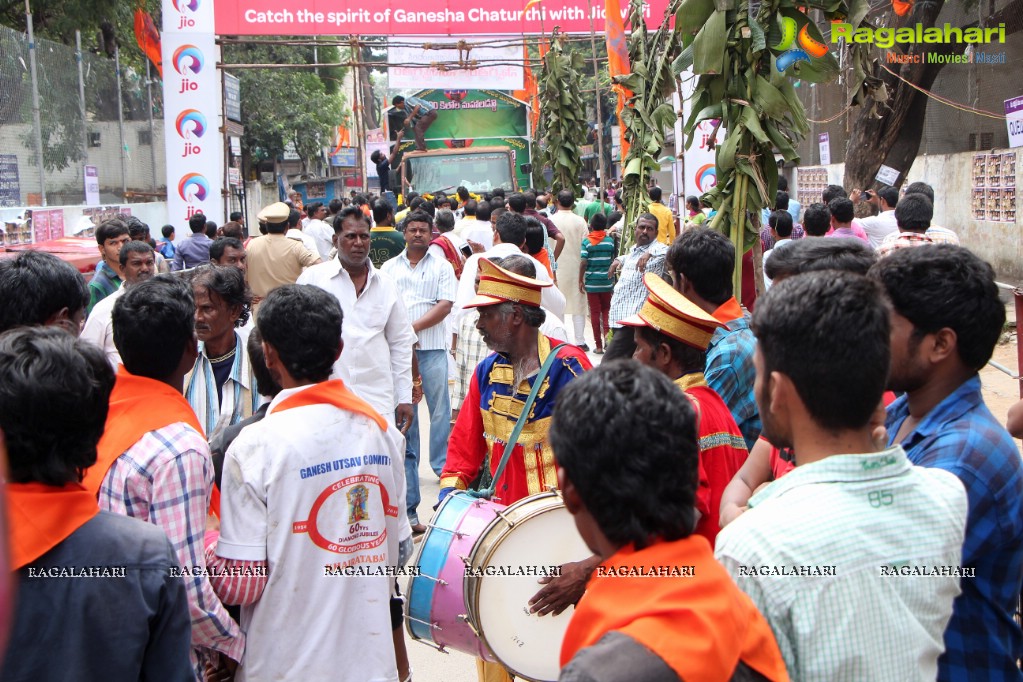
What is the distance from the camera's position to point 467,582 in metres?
2.97

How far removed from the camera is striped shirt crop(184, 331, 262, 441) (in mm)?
3977

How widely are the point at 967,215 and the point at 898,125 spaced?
1.65 m

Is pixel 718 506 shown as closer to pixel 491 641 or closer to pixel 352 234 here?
pixel 491 641

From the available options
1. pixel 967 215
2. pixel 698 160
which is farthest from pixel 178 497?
pixel 967 215

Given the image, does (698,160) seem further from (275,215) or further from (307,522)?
(307,522)

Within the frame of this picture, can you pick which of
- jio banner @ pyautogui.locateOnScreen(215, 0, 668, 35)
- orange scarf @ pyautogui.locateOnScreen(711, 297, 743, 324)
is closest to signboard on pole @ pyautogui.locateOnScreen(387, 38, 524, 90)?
jio banner @ pyautogui.locateOnScreen(215, 0, 668, 35)

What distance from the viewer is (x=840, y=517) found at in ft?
5.88

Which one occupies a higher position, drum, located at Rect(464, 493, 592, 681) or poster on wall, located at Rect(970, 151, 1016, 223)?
poster on wall, located at Rect(970, 151, 1016, 223)

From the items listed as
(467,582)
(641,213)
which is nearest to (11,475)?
(467,582)

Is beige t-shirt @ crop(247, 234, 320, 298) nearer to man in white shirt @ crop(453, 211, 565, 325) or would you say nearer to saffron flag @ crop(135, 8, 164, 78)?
man in white shirt @ crop(453, 211, 565, 325)

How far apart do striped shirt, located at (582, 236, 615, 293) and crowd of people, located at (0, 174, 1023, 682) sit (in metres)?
6.93

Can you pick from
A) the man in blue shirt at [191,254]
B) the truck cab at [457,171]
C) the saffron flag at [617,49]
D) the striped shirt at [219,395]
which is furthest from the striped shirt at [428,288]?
the truck cab at [457,171]

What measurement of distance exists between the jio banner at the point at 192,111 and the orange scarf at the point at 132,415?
13885 millimetres

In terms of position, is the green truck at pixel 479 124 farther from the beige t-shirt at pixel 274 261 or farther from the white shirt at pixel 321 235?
the beige t-shirt at pixel 274 261
